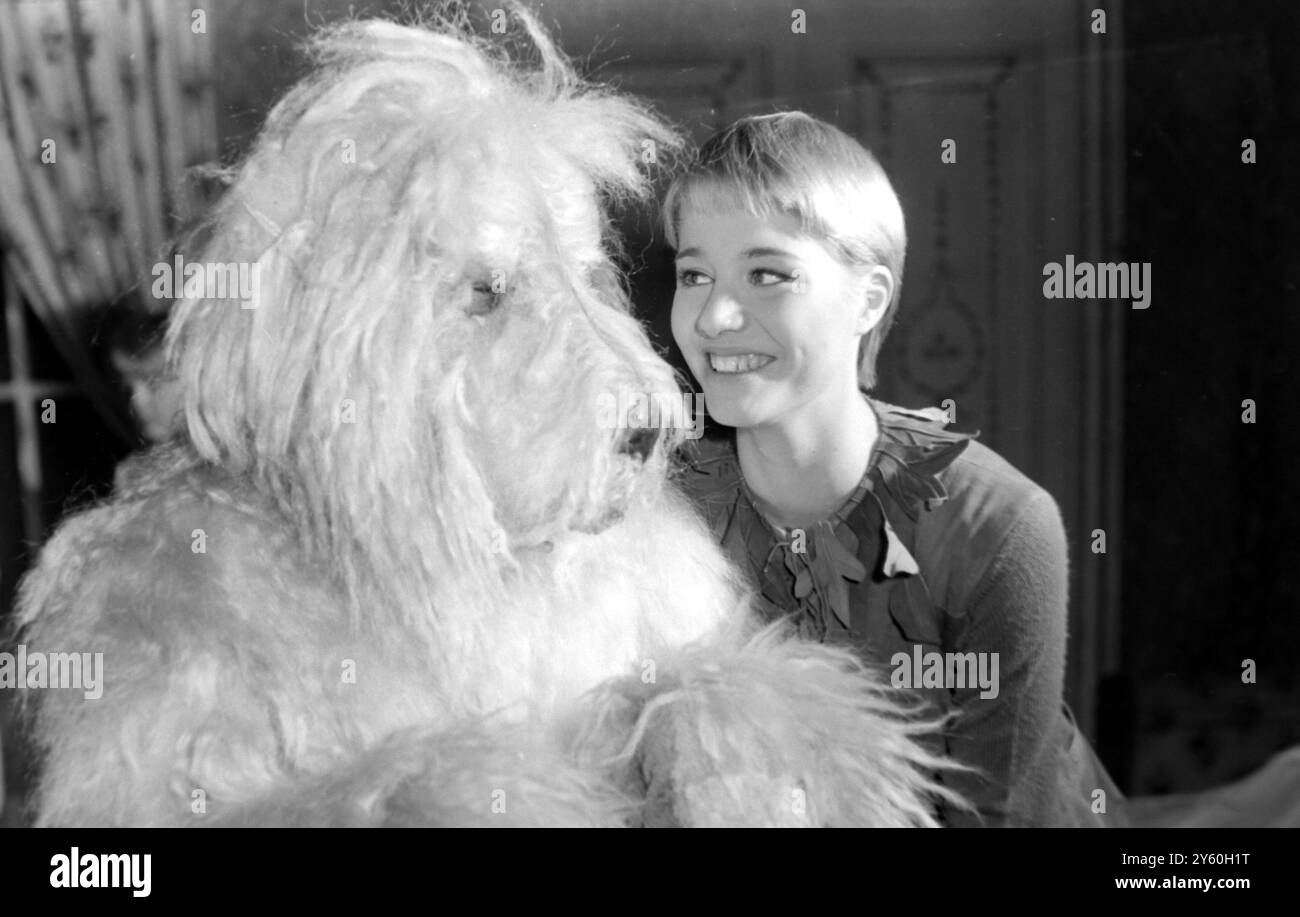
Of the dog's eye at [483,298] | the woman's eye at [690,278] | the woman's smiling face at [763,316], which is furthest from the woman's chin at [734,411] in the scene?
the dog's eye at [483,298]

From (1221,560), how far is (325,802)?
128 centimetres

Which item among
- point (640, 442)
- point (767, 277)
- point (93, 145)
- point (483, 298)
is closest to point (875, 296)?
point (767, 277)

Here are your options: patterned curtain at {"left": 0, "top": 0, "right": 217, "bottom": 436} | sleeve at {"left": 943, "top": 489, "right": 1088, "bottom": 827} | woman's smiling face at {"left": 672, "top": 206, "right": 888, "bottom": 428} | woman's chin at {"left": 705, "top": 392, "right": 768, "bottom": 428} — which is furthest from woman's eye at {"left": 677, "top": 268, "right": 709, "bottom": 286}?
patterned curtain at {"left": 0, "top": 0, "right": 217, "bottom": 436}

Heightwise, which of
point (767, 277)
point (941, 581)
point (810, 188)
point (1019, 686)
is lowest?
point (1019, 686)

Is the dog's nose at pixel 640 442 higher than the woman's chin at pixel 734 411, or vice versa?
the woman's chin at pixel 734 411

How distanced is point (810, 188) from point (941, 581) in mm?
→ 550

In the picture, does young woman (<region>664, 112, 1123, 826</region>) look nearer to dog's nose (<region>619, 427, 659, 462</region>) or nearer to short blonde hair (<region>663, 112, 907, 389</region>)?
short blonde hair (<region>663, 112, 907, 389</region>)

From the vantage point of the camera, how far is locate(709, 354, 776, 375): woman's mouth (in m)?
1.59

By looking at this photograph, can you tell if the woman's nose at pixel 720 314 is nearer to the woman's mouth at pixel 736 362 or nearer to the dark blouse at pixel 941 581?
the woman's mouth at pixel 736 362

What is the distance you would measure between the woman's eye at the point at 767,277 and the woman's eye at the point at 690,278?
0.07 m

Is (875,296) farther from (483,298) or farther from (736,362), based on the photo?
(483,298)

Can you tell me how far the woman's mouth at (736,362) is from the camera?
159cm

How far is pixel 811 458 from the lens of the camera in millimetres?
1606
